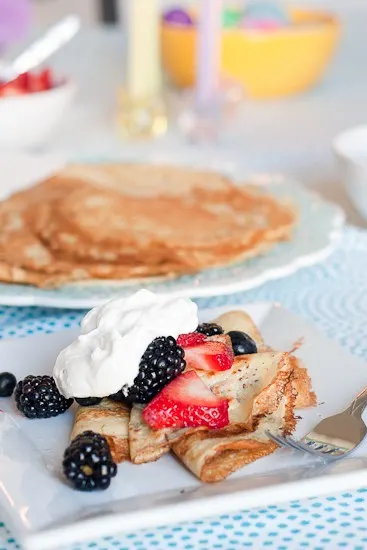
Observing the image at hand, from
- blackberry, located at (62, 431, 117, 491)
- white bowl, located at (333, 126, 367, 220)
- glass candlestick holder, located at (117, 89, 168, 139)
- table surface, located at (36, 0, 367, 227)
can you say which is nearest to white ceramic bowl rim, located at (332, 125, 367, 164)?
white bowl, located at (333, 126, 367, 220)

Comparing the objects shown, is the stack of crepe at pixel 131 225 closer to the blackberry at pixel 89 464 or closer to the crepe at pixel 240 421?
the crepe at pixel 240 421

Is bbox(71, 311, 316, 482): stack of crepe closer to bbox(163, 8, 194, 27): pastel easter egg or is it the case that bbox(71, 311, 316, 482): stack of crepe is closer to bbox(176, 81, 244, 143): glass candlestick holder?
bbox(176, 81, 244, 143): glass candlestick holder

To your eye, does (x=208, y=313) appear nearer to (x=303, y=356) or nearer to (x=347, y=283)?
(x=303, y=356)

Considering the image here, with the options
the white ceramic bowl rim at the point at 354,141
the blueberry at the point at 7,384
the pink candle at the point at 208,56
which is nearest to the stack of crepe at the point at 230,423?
the blueberry at the point at 7,384

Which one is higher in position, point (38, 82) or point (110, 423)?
point (38, 82)

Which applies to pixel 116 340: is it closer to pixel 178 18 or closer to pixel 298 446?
pixel 298 446

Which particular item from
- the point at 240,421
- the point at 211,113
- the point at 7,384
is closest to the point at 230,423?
the point at 240,421
